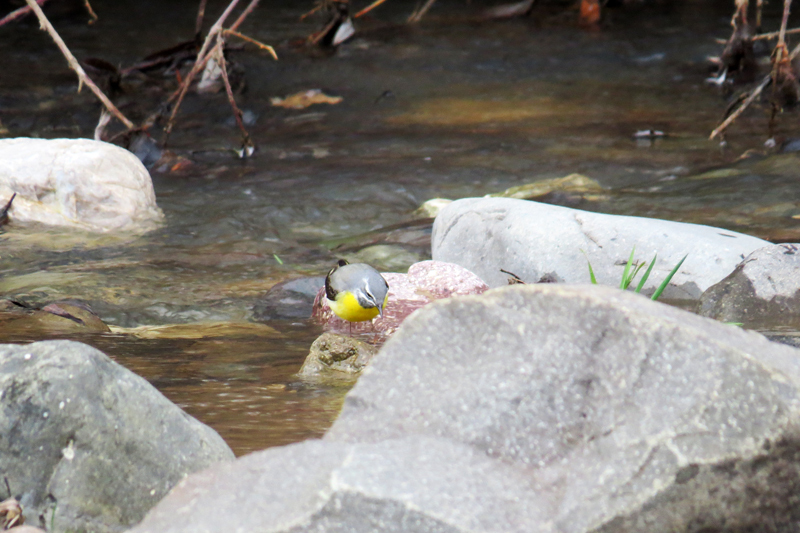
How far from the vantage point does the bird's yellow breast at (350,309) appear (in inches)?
183

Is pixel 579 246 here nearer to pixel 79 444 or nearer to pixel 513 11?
pixel 79 444

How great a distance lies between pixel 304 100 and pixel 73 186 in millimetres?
5311

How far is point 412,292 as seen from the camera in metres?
5.36

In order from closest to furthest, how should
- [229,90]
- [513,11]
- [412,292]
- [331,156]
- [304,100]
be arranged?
[412,292] → [229,90] → [331,156] → [304,100] → [513,11]

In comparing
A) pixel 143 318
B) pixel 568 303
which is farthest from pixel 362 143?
pixel 568 303

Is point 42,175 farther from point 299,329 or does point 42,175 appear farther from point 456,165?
point 456,165

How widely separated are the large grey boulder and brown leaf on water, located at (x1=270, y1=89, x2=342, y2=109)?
10.2 meters

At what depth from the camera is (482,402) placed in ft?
6.55

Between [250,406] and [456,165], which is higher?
[250,406]

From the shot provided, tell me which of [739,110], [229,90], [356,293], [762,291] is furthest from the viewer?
[229,90]

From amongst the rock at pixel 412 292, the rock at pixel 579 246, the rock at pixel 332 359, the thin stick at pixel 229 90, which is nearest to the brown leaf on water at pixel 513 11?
the thin stick at pixel 229 90

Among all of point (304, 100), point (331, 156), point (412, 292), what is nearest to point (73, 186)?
point (331, 156)

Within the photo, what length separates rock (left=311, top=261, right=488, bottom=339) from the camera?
516 centimetres

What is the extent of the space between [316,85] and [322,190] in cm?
457
